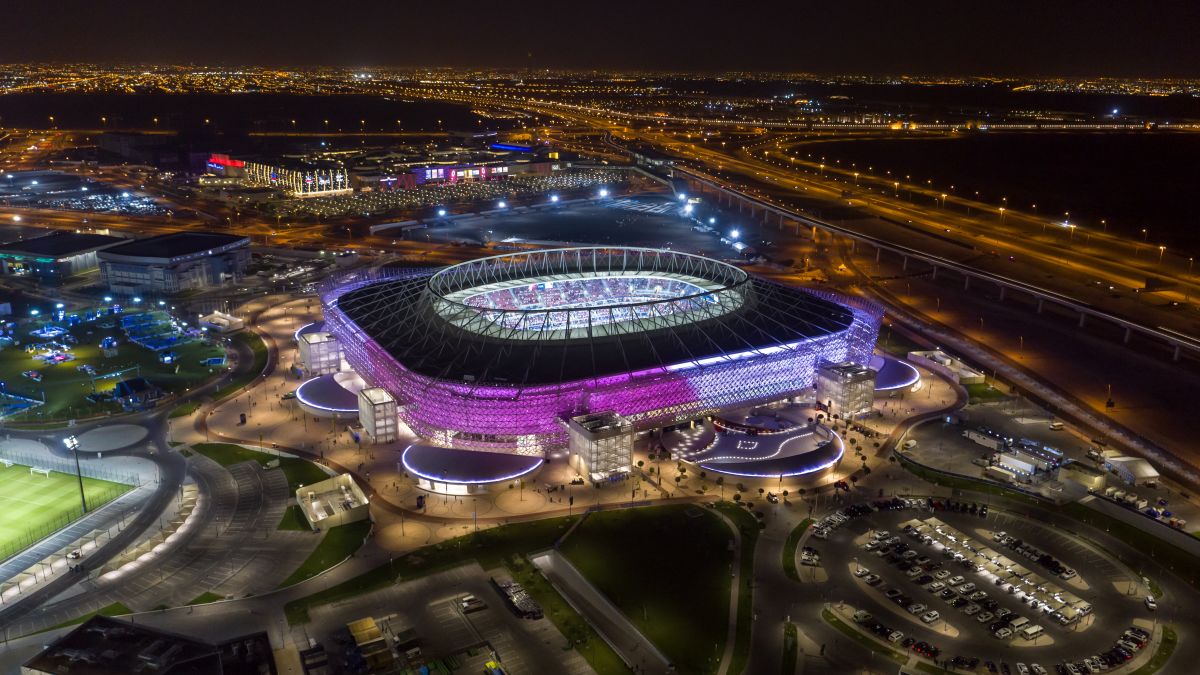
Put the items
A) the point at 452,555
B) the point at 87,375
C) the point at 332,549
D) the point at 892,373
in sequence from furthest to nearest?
the point at 87,375
the point at 892,373
the point at 332,549
the point at 452,555

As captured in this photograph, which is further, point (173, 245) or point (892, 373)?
point (173, 245)

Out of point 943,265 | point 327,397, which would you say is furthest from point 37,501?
point 943,265

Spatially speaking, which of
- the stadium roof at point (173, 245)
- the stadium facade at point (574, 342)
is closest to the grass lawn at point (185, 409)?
the stadium facade at point (574, 342)

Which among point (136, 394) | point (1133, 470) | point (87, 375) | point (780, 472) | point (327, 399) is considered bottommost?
point (87, 375)

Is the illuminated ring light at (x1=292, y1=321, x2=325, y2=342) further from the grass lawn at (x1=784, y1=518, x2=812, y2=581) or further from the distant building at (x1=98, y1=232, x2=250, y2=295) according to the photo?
the grass lawn at (x1=784, y1=518, x2=812, y2=581)

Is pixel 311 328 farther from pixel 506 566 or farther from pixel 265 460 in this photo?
pixel 506 566

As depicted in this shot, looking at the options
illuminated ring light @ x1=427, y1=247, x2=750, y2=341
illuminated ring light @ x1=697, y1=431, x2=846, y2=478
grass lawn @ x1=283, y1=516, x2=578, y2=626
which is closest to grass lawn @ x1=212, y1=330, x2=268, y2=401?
illuminated ring light @ x1=427, y1=247, x2=750, y2=341

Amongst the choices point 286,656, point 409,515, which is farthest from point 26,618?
point 409,515
